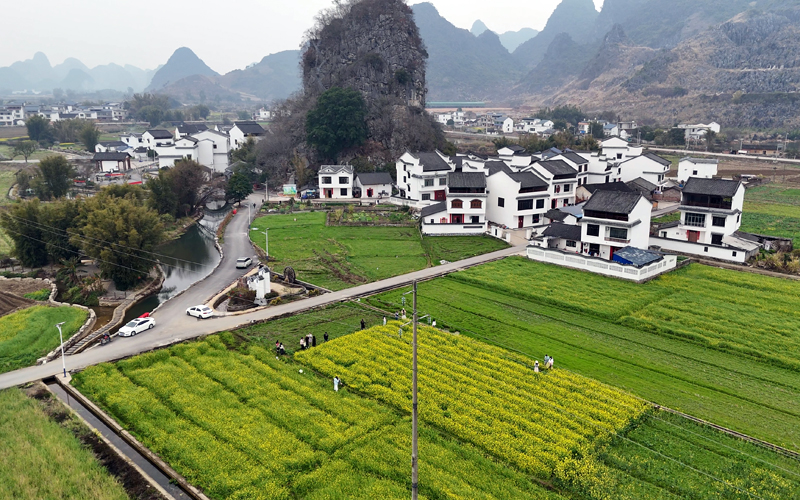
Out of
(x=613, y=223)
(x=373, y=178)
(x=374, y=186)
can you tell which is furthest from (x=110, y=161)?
(x=613, y=223)

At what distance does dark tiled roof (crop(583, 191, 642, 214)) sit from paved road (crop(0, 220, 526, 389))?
6.82 m

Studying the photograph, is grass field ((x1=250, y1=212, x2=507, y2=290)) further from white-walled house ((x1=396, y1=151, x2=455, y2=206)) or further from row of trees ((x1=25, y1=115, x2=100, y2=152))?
row of trees ((x1=25, y1=115, x2=100, y2=152))

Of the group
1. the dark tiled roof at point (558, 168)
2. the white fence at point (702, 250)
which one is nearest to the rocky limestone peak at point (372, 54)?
the dark tiled roof at point (558, 168)

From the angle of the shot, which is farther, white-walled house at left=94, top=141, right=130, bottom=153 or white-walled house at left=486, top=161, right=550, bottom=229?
white-walled house at left=94, top=141, right=130, bottom=153

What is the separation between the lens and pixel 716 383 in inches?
902

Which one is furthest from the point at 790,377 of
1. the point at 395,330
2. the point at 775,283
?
the point at 395,330

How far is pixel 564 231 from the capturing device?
44219 mm

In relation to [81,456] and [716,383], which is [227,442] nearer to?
[81,456]

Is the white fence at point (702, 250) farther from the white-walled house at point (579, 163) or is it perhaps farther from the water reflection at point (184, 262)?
the water reflection at point (184, 262)

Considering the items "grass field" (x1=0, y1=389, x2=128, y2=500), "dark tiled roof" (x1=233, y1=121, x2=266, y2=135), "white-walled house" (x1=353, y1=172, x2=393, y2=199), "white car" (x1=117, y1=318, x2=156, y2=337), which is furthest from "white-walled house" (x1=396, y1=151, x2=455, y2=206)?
"grass field" (x1=0, y1=389, x2=128, y2=500)

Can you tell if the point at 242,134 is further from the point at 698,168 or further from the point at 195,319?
the point at 195,319

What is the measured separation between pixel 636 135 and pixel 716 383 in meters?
102

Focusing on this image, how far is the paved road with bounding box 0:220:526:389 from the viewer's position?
81.3 feet

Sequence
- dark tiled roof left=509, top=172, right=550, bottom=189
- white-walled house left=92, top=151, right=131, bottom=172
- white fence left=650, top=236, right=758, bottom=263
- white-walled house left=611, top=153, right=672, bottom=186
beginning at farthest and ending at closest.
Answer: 1. white-walled house left=92, top=151, right=131, bottom=172
2. white-walled house left=611, top=153, right=672, bottom=186
3. dark tiled roof left=509, top=172, right=550, bottom=189
4. white fence left=650, top=236, right=758, bottom=263
